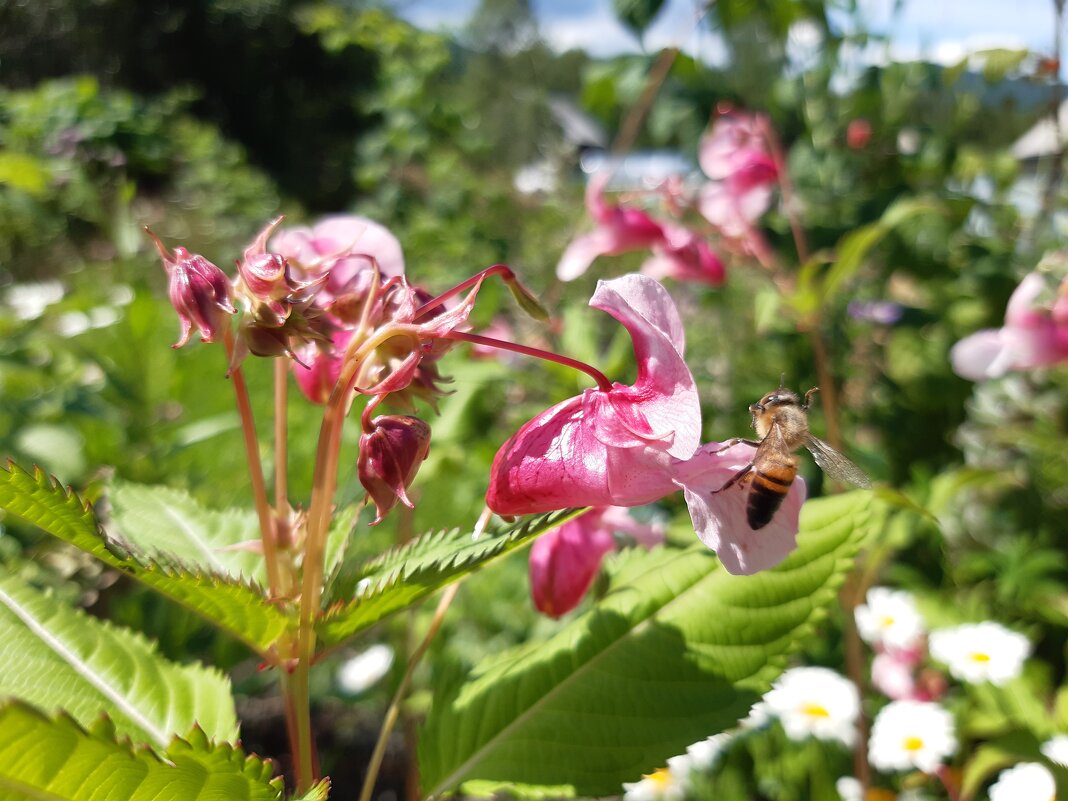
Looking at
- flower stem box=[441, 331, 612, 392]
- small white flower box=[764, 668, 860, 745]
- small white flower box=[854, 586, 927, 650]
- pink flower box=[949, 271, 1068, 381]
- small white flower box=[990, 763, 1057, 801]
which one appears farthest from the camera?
small white flower box=[854, 586, 927, 650]

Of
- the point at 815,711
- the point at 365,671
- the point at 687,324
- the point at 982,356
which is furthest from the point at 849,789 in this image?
the point at 687,324

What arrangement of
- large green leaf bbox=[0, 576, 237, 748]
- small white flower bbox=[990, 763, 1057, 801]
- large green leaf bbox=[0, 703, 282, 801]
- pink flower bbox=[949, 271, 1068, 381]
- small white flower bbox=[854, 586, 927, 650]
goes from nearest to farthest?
1. large green leaf bbox=[0, 703, 282, 801]
2. large green leaf bbox=[0, 576, 237, 748]
3. small white flower bbox=[990, 763, 1057, 801]
4. pink flower bbox=[949, 271, 1068, 381]
5. small white flower bbox=[854, 586, 927, 650]

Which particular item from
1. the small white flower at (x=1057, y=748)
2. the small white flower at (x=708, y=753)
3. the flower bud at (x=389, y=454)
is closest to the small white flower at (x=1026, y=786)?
A: the small white flower at (x=1057, y=748)

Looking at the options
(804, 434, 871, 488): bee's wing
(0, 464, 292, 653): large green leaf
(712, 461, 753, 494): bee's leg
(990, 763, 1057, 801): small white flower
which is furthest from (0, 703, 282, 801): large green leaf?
(990, 763, 1057, 801): small white flower

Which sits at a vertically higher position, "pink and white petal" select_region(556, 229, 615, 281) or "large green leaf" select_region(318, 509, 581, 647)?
"large green leaf" select_region(318, 509, 581, 647)

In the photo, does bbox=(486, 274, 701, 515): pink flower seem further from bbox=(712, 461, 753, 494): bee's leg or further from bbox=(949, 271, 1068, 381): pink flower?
bbox=(949, 271, 1068, 381): pink flower

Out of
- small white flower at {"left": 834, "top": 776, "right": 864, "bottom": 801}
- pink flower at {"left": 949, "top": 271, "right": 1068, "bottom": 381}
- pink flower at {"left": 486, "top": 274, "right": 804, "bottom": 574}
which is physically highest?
pink flower at {"left": 486, "top": 274, "right": 804, "bottom": 574}

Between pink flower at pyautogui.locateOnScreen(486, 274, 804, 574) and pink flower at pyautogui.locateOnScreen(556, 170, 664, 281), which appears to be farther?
pink flower at pyautogui.locateOnScreen(556, 170, 664, 281)

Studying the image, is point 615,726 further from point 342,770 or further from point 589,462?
point 342,770
